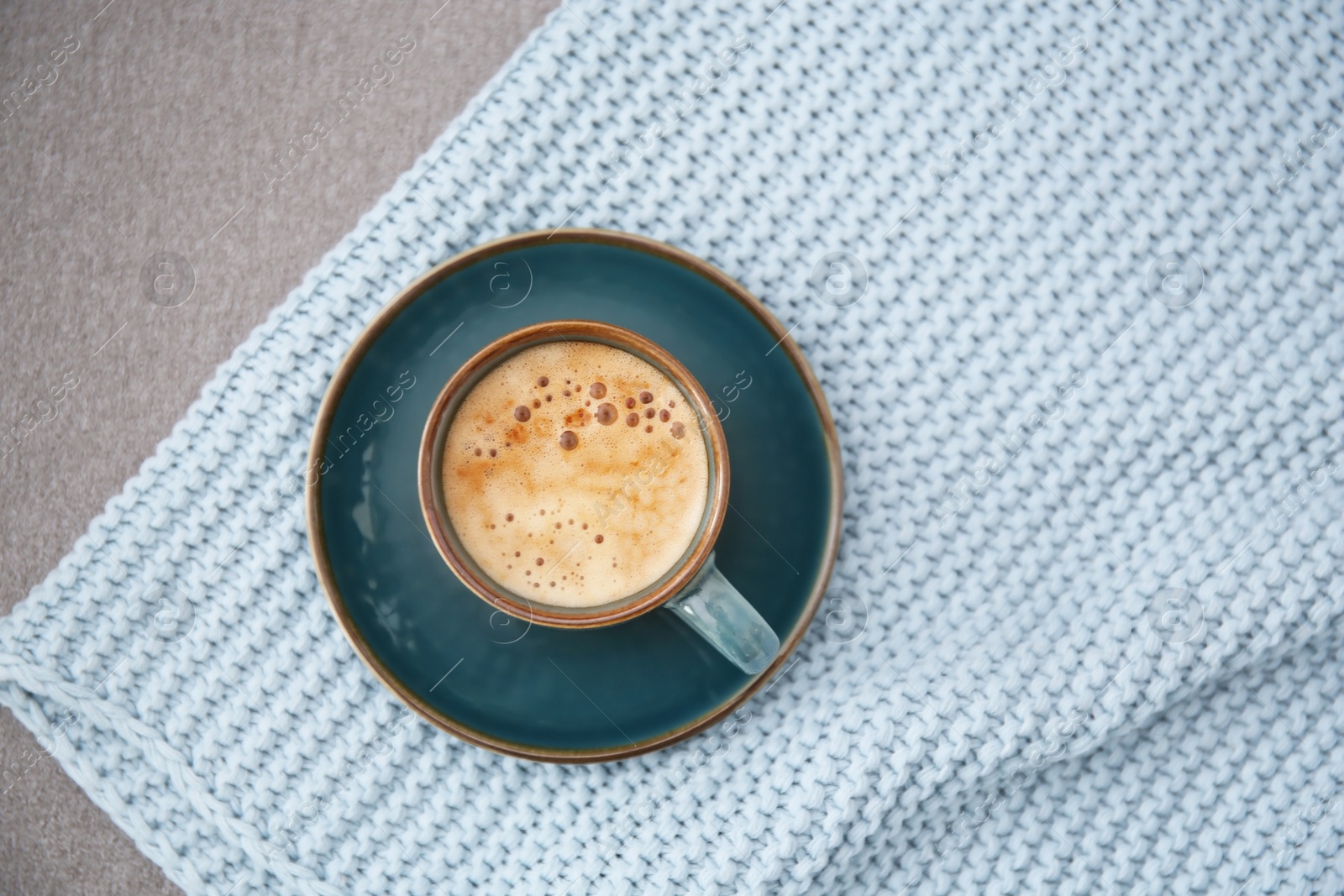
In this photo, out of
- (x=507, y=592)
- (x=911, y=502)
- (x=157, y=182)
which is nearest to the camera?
(x=507, y=592)

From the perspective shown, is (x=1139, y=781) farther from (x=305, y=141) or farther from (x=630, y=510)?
(x=305, y=141)

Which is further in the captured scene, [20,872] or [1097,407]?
[20,872]

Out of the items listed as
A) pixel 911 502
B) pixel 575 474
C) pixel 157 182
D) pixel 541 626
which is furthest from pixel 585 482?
pixel 157 182

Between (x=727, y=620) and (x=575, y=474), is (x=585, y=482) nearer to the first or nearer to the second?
(x=575, y=474)

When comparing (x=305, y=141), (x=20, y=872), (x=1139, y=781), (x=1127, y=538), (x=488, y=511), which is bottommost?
(x=20, y=872)

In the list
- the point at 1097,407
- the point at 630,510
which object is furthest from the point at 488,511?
the point at 1097,407

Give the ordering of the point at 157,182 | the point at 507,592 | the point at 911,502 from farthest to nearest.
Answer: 1. the point at 157,182
2. the point at 911,502
3. the point at 507,592
